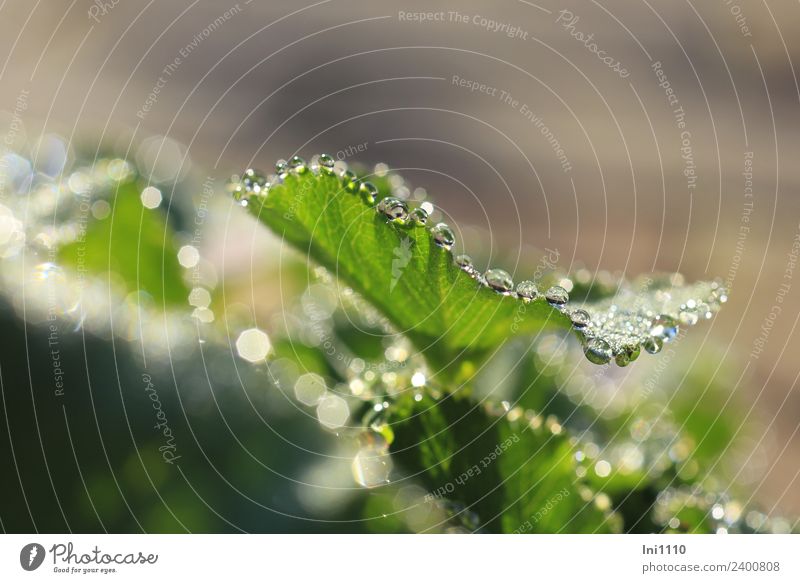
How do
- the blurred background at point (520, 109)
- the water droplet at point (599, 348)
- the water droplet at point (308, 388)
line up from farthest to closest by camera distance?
the blurred background at point (520, 109)
the water droplet at point (308, 388)
the water droplet at point (599, 348)

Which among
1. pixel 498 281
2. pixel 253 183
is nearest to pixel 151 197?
pixel 253 183

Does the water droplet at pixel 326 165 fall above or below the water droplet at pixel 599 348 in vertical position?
above

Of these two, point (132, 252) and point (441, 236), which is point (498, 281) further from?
point (132, 252)

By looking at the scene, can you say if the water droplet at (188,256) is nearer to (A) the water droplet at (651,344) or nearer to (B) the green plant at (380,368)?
(B) the green plant at (380,368)

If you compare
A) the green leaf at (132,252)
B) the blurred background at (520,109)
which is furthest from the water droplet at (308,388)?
the blurred background at (520,109)

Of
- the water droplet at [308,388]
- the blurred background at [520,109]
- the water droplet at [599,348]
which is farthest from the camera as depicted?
the blurred background at [520,109]

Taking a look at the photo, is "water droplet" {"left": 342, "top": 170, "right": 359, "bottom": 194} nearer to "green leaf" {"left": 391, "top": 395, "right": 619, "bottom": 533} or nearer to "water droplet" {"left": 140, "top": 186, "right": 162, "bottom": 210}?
"green leaf" {"left": 391, "top": 395, "right": 619, "bottom": 533}
